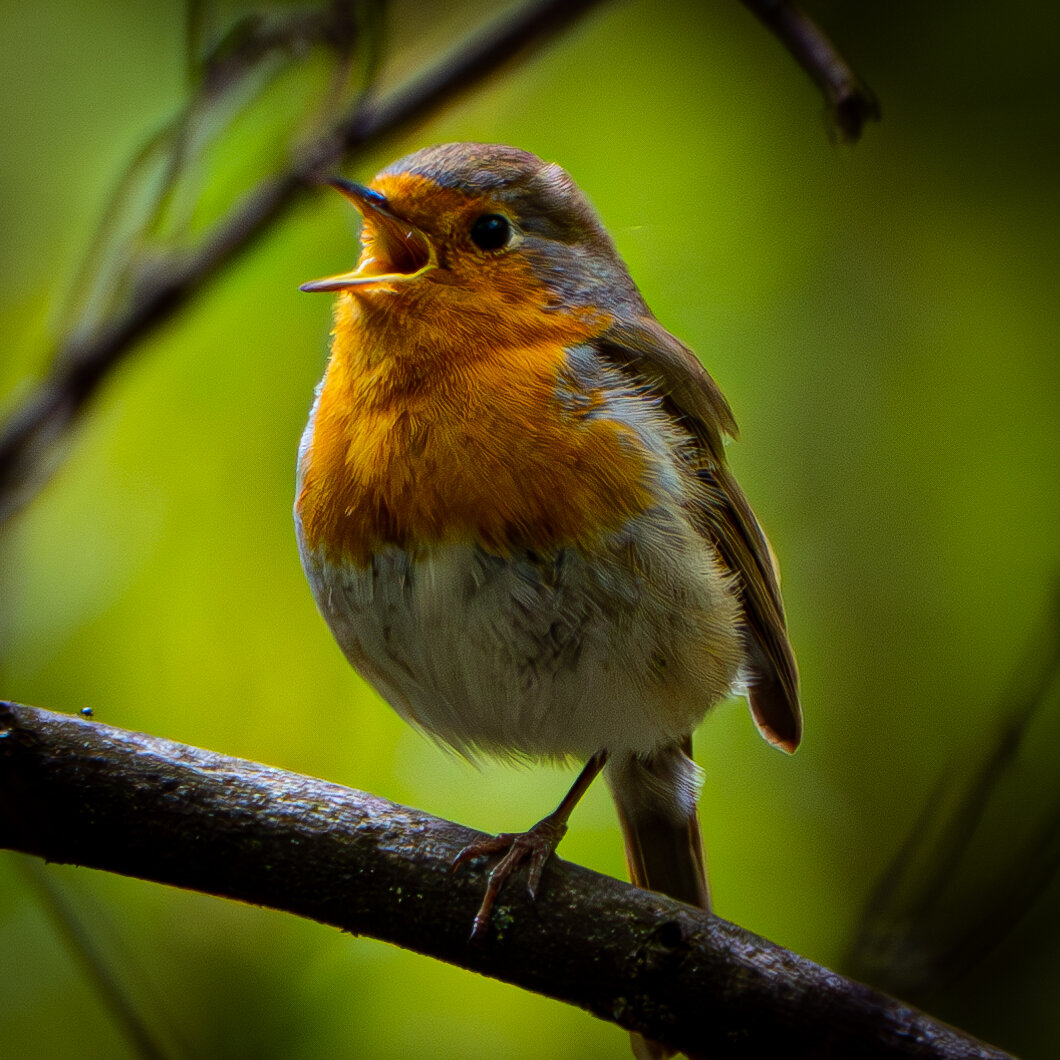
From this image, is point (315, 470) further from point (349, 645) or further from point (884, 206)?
point (884, 206)

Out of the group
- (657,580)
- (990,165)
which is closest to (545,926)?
(657,580)

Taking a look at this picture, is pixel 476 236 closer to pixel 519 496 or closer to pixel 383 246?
pixel 383 246

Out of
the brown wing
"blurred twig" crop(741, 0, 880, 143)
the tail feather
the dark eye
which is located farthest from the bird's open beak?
the tail feather

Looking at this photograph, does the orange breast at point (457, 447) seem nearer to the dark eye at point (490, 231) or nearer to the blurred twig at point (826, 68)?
the dark eye at point (490, 231)

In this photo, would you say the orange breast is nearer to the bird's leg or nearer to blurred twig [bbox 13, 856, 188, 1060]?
the bird's leg

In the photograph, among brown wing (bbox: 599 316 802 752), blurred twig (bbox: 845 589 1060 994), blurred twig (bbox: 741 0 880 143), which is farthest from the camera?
brown wing (bbox: 599 316 802 752)

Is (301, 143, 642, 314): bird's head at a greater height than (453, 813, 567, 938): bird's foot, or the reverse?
(301, 143, 642, 314): bird's head

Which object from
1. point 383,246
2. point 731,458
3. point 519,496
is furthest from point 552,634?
point 731,458
